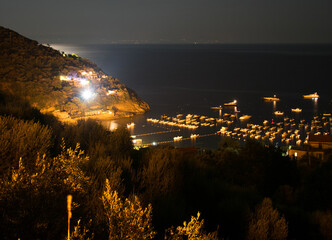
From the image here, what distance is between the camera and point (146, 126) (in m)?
29.0

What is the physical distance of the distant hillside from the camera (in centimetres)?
3080

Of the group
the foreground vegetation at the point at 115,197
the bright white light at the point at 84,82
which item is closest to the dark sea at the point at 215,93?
the bright white light at the point at 84,82

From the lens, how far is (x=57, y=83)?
3431 cm

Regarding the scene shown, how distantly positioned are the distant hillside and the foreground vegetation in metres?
25.1

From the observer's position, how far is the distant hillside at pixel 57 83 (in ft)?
101

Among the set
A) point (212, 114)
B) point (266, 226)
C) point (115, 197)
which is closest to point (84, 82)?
point (212, 114)

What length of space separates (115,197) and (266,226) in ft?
4.92

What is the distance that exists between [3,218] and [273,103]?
3699cm

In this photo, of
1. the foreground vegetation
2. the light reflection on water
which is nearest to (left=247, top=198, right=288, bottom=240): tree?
the foreground vegetation

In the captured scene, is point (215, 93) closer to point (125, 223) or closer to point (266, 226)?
point (266, 226)

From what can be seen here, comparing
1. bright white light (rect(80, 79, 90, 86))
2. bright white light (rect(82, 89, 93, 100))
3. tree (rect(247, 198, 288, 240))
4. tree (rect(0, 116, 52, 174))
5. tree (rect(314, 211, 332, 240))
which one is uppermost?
bright white light (rect(80, 79, 90, 86))

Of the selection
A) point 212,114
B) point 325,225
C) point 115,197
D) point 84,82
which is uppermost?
point 84,82

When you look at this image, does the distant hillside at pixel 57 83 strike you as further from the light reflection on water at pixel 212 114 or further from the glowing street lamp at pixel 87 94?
the light reflection on water at pixel 212 114

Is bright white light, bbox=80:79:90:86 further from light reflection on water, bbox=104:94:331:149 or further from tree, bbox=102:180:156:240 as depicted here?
tree, bbox=102:180:156:240
